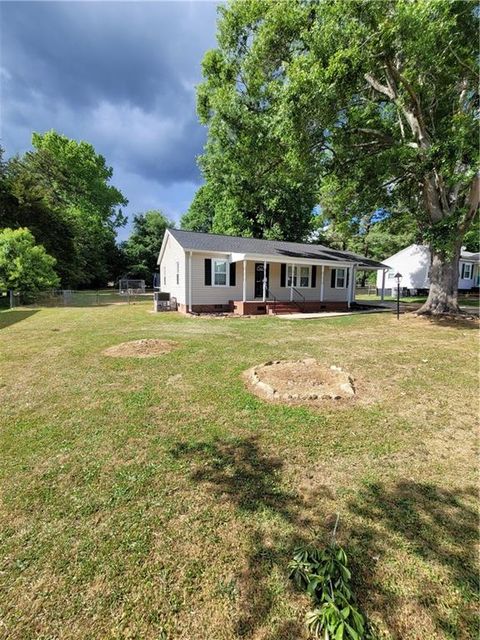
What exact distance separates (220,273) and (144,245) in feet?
81.7

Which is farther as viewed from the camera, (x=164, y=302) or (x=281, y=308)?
(x=164, y=302)

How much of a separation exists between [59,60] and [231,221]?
16.9 meters

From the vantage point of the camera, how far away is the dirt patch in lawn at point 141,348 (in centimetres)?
658

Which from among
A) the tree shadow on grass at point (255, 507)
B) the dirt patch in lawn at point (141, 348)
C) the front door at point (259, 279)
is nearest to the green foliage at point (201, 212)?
the front door at point (259, 279)

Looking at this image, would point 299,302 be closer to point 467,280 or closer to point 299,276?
point 299,276

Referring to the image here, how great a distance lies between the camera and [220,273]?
47.9ft

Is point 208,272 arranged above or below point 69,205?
below

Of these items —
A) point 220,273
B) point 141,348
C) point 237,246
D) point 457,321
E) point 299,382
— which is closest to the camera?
point 299,382

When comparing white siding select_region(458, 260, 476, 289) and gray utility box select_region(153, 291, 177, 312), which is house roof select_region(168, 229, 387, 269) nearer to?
gray utility box select_region(153, 291, 177, 312)

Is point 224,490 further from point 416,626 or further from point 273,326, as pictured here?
point 273,326

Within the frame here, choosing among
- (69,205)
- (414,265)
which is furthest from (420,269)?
(69,205)

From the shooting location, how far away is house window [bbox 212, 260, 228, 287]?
14.5 meters

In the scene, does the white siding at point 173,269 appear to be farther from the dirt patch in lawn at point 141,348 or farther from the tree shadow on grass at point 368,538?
the tree shadow on grass at point 368,538

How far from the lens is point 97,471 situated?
2.81 metres
